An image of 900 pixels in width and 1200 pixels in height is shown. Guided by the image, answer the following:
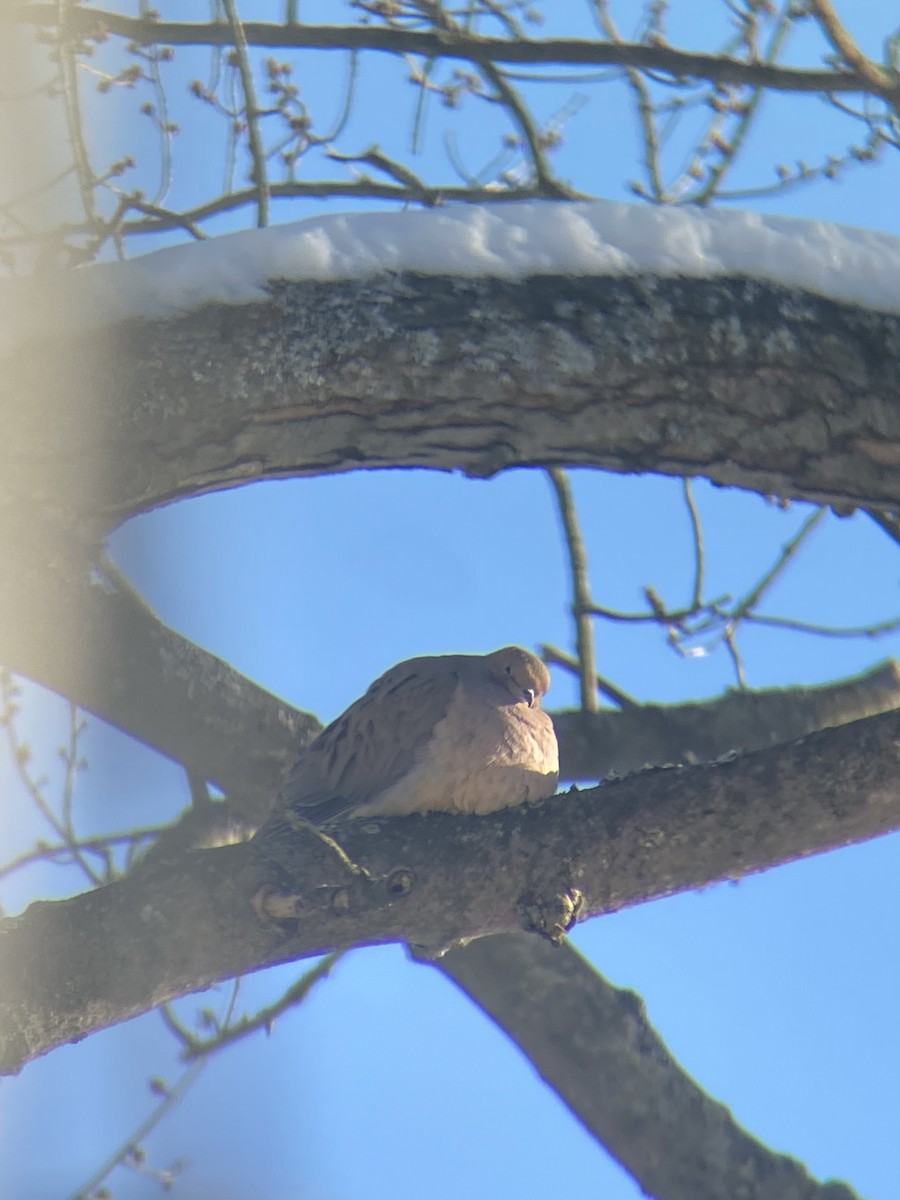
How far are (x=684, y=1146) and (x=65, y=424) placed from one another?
210cm

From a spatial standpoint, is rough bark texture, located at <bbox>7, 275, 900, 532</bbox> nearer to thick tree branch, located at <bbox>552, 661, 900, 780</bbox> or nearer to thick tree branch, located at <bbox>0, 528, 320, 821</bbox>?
thick tree branch, located at <bbox>0, 528, 320, 821</bbox>

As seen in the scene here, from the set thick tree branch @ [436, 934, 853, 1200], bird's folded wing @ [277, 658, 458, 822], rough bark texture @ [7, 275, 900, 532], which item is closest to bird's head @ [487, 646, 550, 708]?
bird's folded wing @ [277, 658, 458, 822]

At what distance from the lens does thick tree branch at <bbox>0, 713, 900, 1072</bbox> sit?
1783 millimetres

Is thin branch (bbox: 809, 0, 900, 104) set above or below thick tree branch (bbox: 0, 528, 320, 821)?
above

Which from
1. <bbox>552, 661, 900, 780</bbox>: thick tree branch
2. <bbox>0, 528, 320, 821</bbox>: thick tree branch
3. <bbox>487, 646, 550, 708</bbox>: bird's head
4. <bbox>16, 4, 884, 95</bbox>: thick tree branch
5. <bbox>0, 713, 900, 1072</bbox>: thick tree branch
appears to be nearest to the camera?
<bbox>0, 713, 900, 1072</bbox>: thick tree branch

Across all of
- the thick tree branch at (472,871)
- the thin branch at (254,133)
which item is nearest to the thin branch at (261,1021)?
the thick tree branch at (472,871)

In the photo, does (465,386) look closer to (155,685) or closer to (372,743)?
(372,743)

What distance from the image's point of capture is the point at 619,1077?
2.85m

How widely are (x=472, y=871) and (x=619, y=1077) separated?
1178mm

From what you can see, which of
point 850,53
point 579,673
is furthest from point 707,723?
point 850,53

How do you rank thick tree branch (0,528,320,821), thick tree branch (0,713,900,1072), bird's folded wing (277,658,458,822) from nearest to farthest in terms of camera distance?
thick tree branch (0,713,900,1072), thick tree branch (0,528,320,821), bird's folded wing (277,658,458,822)

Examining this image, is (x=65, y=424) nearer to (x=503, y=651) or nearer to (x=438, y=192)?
(x=503, y=651)

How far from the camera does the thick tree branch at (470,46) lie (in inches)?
114

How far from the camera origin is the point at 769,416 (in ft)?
6.35
